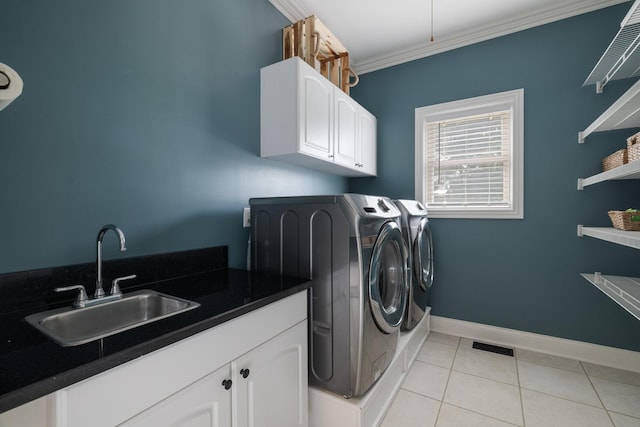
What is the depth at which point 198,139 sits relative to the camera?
1597 mm

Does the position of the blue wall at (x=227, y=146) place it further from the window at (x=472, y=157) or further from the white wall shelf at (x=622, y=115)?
the white wall shelf at (x=622, y=115)

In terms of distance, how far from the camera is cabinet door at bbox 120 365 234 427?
29.3 inches

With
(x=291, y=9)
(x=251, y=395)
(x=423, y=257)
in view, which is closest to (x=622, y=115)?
(x=423, y=257)

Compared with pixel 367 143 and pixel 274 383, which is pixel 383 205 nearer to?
pixel 274 383

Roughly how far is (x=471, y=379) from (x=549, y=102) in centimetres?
228

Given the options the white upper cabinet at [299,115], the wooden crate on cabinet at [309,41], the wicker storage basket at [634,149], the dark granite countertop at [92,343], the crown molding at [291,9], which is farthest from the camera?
the crown molding at [291,9]

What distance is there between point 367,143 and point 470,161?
1.00 meters

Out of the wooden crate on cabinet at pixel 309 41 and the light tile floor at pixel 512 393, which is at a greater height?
the wooden crate on cabinet at pixel 309 41

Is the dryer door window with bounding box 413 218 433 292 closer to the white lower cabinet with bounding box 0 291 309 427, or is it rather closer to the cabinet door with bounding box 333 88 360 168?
the cabinet door with bounding box 333 88 360 168

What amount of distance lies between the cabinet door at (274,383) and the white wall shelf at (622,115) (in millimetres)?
1872

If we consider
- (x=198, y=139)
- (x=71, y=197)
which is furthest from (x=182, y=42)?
(x=71, y=197)

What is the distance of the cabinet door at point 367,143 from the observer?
270cm

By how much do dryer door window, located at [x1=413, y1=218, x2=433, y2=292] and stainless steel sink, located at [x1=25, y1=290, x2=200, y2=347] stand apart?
67.9 inches

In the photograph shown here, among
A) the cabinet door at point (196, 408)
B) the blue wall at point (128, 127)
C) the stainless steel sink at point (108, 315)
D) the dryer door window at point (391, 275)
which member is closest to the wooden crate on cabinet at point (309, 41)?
the blue wall at point (128, 127)
